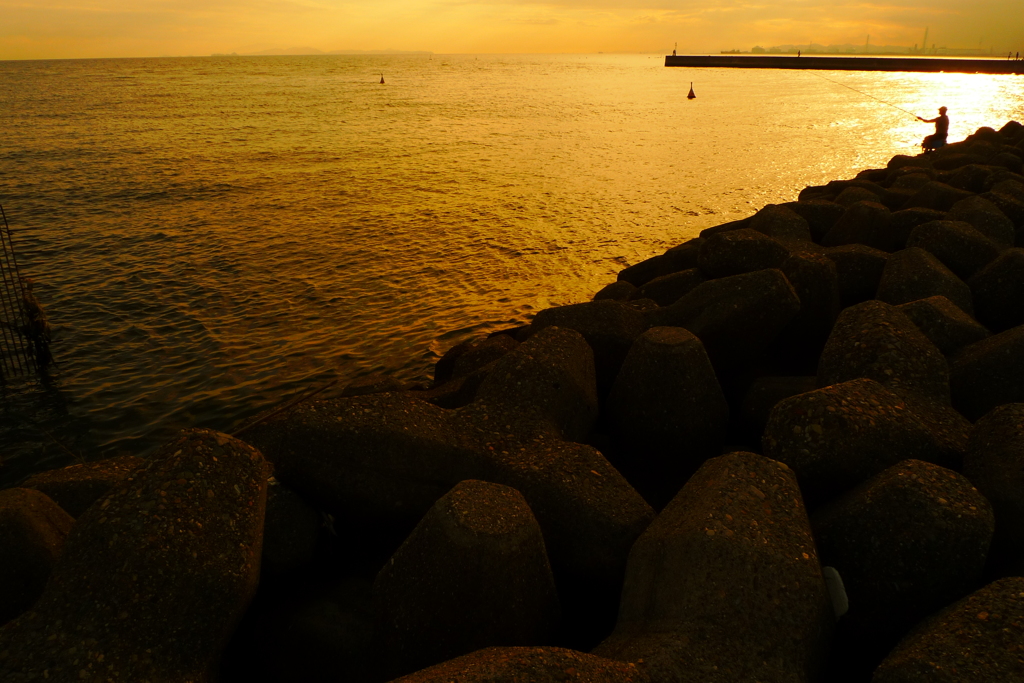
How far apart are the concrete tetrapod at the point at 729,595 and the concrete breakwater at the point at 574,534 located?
0.4 inches

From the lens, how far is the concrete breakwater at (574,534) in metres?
2.39

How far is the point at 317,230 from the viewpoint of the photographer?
15.3 meters

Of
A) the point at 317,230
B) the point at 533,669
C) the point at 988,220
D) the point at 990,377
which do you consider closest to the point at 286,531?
the point at 533,669

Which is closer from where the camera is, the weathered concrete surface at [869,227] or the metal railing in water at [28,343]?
the weathered concrete surface at [869,227]

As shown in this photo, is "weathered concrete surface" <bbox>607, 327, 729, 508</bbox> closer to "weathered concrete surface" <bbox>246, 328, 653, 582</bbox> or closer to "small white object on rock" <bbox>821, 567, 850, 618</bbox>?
"weathered concrete surface" <bbox>246, 328, 653, 582</bbox>

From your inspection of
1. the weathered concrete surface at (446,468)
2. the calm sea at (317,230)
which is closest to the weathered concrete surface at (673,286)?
the weathered concrete surface at (446,468)

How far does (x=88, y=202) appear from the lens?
18219 millimetres

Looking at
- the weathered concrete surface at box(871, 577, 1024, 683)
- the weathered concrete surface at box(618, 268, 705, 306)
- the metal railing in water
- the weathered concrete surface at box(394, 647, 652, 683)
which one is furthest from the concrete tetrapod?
the metal railing in water

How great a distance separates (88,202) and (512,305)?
48.5 ft

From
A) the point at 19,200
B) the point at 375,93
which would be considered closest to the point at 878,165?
the point at 19,200

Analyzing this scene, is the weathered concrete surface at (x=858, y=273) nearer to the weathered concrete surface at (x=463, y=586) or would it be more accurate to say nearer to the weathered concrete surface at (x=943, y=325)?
the weathered concrete surface at (x=943, y=325)

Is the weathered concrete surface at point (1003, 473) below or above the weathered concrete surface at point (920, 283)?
below

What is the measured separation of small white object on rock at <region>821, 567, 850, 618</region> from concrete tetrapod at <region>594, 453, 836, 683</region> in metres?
0.10

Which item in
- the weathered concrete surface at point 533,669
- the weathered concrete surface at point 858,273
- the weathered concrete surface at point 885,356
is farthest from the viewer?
the weathered concrete surface at point 858,273
